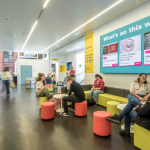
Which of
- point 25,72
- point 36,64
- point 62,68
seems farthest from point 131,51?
point 25,72

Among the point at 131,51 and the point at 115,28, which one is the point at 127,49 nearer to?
the point at 131,51

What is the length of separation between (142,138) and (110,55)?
3637 millimetres

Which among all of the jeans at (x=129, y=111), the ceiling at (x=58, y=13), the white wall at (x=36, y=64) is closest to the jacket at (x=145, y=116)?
the jeans at (x=129, y=111)

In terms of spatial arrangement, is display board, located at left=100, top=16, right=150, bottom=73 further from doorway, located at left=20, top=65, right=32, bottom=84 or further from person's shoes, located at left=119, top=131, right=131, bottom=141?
doorway, located at left=20, top=65, right=32, bottom=84

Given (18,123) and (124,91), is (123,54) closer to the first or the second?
A: (124,91)

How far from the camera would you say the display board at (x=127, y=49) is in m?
3.78

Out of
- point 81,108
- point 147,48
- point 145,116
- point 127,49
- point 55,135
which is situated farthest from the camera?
point 127,49

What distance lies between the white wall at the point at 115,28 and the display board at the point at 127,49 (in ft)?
0.64

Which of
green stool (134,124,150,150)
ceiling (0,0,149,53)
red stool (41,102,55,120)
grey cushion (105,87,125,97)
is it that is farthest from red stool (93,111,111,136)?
ceiling (0,0,149,53)

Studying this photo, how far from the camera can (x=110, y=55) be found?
5039 mm

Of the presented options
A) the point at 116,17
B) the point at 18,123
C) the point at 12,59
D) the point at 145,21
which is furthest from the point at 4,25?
the point at 12,59

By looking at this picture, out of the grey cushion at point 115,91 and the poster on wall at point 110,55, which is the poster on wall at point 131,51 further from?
the grey cushion at point 115,91

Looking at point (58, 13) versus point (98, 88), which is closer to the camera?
point (58, 13)

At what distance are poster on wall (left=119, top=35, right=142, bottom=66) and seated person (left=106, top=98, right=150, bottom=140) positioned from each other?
2158 millimetres
